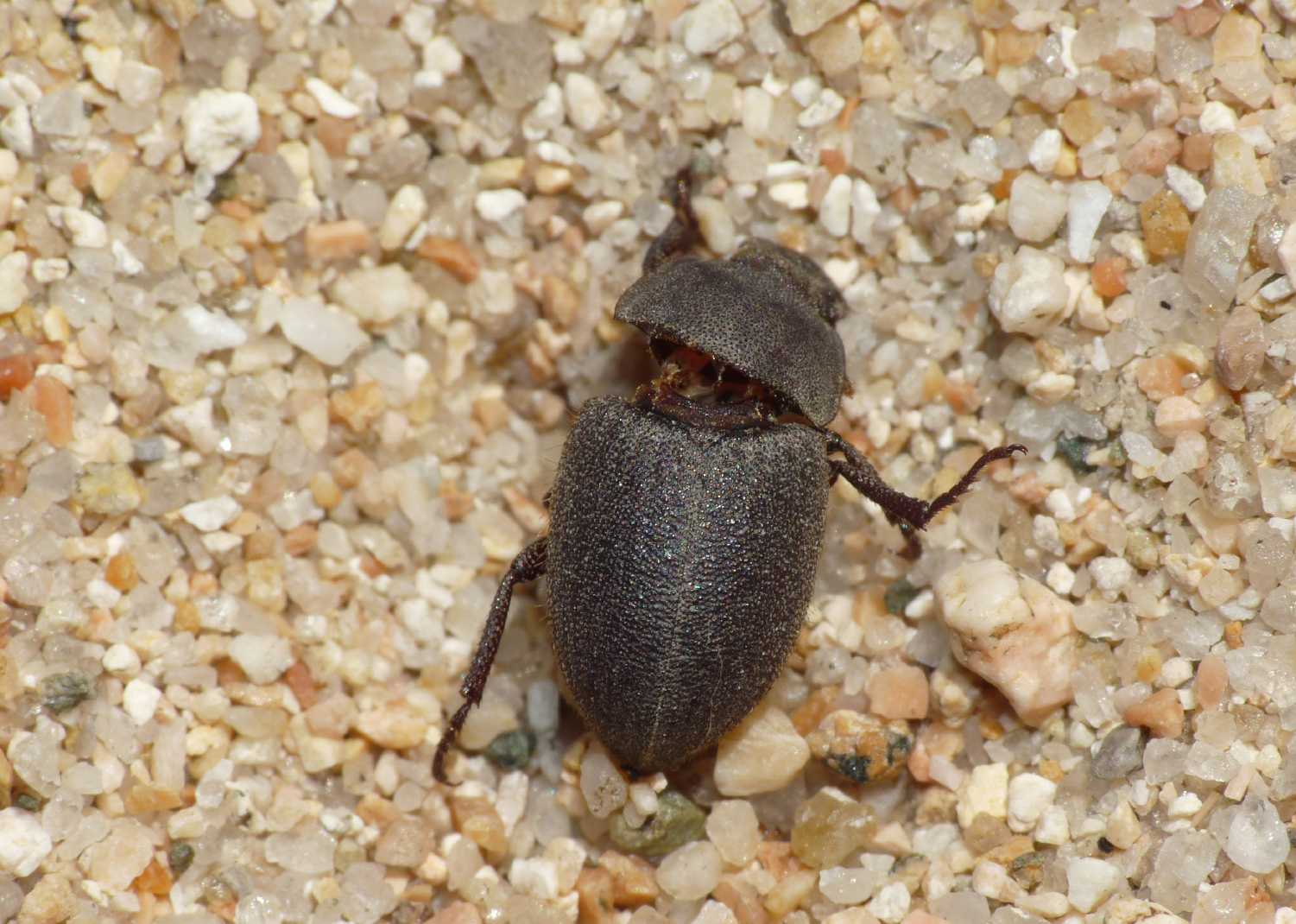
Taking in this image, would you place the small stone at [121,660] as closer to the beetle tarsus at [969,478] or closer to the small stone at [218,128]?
the small stone at [218,128]

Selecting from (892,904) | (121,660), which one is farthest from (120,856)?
(892,904)

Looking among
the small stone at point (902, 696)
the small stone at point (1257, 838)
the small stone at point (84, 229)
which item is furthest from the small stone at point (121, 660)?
the small stone at point (1257, 838)

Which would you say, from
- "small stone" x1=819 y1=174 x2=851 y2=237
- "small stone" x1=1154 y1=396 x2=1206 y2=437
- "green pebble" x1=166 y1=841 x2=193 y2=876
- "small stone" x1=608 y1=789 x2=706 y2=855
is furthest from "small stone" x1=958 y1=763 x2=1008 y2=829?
"green pebble" x1=166 y1=841 x2=193 y2=876

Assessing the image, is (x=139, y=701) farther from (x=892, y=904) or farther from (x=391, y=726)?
(x=892, y=904)

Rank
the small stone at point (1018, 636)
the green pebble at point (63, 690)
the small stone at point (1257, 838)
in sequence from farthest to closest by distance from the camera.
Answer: the small stone at point (1018, 636) < the green pebble at point (63, 690) < the small stone at point (1257, 838)

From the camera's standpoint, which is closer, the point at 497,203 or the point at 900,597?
the point at 900,597

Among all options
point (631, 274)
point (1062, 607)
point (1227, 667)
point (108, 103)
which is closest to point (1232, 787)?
point (1227, 667)

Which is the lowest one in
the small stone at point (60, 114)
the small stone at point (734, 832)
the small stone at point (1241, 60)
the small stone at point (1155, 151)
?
the small stone at point (734, 832)
